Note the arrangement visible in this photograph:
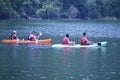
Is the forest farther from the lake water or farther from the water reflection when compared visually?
the lake water

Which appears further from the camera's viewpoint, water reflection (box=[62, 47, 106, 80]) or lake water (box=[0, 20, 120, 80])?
water reflection (box=[62, 47, 106, 80])

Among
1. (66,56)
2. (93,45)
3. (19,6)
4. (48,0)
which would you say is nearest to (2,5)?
(19,6)

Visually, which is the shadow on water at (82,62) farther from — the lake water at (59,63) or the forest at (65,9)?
the forest at (65,9)

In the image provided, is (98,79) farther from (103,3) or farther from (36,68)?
(103,3)

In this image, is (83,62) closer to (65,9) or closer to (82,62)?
(82,62)

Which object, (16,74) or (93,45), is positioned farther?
(93,45)

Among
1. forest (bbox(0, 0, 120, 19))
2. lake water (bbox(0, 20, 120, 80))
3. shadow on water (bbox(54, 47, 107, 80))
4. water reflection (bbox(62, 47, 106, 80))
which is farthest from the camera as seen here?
forest (bbox(0, 0, 120, 19))

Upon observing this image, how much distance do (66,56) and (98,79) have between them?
449 inches

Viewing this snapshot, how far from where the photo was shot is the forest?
14775 centimetres

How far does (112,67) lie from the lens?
109 feet

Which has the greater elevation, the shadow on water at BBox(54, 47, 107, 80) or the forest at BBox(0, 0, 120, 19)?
the forest at BBox(0, 0, 120, 19)

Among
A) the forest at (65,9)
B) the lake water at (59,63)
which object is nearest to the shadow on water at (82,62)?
the lake water at (59,63)

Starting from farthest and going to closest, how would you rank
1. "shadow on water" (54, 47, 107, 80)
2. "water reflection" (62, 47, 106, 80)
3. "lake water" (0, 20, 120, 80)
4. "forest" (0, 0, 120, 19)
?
1. "forest" (0, 0, 120, 19)
2. "water reflection" (62, 47, 106, 80)
3. "shadow on water" (54, 47, 107, 80)
4. "lake water" (0, 20, 120, 80)

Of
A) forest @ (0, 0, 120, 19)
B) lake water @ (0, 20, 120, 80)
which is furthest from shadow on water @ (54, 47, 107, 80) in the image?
forest @ (0, 0, 120, 19)
